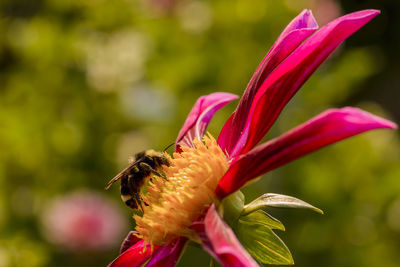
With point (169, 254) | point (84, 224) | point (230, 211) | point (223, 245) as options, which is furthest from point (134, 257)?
point (84, 224)

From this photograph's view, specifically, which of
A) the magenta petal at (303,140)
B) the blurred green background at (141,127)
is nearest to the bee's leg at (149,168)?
the magenta petal at (303,140)

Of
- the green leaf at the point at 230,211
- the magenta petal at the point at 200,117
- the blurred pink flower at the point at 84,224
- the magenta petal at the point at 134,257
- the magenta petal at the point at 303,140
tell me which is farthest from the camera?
the blurred pink flower at the point at 84,224

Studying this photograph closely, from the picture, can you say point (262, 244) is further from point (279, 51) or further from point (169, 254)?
point (279, 51)

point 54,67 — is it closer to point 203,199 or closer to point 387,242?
point 387,242

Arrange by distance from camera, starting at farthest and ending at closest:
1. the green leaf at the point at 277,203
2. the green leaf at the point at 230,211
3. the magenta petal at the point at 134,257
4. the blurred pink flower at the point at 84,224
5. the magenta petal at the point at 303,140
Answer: the blurred pink flower at the point at 84,224, the magenta petal at the point at 134,257, the green leaf at the point at 230,211, the green leaf at the point at 277,203, the magenta petal at the point at 303,140

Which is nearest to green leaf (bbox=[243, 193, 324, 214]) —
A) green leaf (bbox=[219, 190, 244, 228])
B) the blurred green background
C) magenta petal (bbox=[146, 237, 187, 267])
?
green leaf (bbox=[219, 190, 244, 228])

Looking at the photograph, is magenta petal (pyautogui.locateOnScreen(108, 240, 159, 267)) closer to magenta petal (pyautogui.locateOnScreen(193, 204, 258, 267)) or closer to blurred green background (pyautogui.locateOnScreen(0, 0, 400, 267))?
magenta petal (pyautogui.locateOnScreen(193, 204, 258, 267))

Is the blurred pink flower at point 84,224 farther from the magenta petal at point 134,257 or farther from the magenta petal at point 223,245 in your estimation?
the magenta petal at point 223,245
